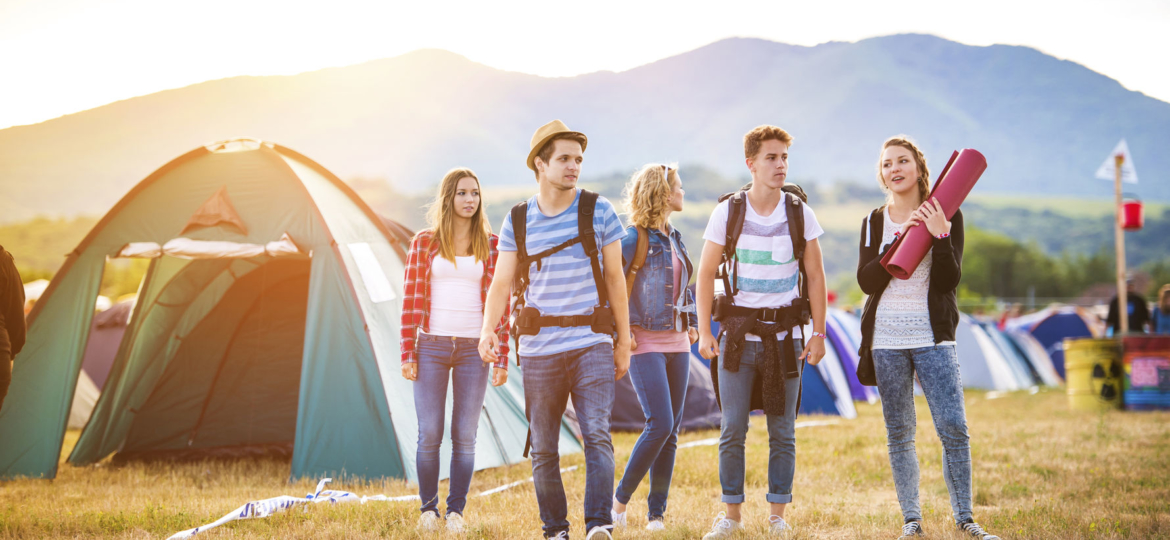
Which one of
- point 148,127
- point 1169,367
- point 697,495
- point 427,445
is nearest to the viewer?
point 427,445

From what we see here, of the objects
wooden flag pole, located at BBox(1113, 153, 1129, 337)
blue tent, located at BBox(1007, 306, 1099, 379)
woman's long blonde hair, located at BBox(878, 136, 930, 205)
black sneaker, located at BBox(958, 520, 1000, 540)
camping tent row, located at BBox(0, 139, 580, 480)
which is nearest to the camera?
black sneaker, located at BBox(958, 520, 1000, 540)

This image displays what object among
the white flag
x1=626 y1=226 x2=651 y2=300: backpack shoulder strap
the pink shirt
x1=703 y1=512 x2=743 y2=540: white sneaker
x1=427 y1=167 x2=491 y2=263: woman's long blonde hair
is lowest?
x1=703 y1=512 x2=743 y2=540: white sneaker

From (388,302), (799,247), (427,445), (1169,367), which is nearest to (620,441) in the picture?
(388,302)

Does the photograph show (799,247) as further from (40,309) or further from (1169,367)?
(1169,367)

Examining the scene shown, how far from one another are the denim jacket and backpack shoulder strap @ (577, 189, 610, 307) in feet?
2.30

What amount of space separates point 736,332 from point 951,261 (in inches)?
40.4

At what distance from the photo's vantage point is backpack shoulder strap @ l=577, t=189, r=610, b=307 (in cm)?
355

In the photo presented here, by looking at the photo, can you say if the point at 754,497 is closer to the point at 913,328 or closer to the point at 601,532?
the point at 913,328

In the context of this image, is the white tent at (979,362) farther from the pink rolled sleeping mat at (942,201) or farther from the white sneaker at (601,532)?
the white sneaker at (601,532)

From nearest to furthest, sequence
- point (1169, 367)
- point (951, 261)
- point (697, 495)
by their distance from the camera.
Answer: point (951, 261), point (697, 495), point (1169, 367)

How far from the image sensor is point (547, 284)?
3.57m

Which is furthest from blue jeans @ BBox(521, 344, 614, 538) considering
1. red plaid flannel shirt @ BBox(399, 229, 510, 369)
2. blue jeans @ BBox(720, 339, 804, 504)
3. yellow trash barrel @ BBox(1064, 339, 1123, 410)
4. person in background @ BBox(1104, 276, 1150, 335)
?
person in background @ BBox(1104, 276, 1150, 335)

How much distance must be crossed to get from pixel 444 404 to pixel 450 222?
0.99m

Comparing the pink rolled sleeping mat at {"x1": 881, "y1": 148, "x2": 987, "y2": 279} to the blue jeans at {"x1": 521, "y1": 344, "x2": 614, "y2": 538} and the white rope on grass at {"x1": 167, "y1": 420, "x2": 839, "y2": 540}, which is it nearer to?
the blue jeans at {"x1": 521, "y1": 344, "x2": 614, "y2": 538}
